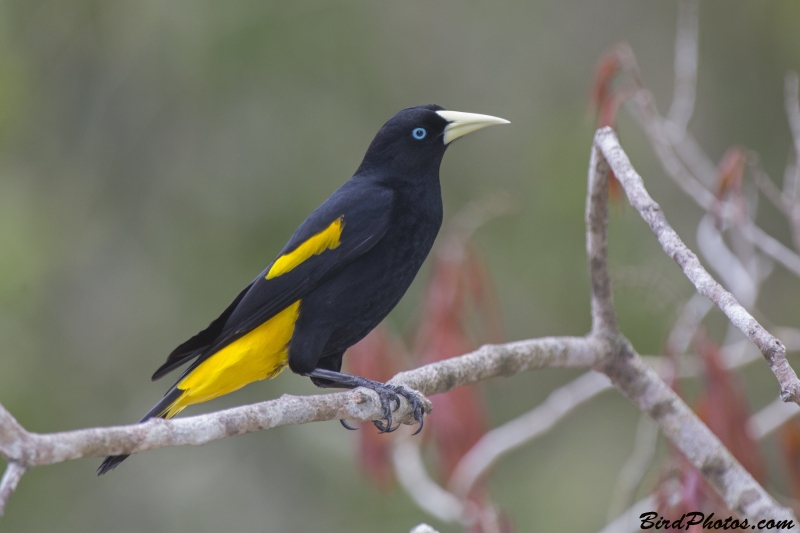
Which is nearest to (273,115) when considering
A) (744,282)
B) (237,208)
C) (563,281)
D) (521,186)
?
(237,208)

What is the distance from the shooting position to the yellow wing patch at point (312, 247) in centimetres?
310

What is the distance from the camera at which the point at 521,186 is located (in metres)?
6.88

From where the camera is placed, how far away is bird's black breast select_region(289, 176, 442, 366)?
3.03 metres

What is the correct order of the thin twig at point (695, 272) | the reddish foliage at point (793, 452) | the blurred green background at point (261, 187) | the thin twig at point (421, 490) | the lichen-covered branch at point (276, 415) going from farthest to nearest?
1. the blurred green background at point (261, 187)
2. the thin twig at point (421, 490)
3. the reddish foliage at point (793, 452)
4. the thin twig at point (695, 272)
5. the lichen-covered branch at point (276, 415)

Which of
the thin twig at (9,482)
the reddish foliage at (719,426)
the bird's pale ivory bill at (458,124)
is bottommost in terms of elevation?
the reddish foliage at (719,426)

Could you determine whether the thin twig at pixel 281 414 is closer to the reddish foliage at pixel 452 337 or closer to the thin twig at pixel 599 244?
the thin twig at pixel 599 244

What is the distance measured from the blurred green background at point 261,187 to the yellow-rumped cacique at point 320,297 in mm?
3009

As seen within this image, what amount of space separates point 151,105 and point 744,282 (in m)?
4.86

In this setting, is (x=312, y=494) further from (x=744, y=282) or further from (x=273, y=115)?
(x=744, y=282)

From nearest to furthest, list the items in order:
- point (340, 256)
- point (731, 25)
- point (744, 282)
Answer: point (340, 256), point (744, 282), point (731, 25)

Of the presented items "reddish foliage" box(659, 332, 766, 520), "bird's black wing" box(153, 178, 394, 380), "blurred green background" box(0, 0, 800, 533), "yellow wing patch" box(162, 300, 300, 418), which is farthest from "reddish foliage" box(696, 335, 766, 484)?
"blurred green background" box(0, 0, 800, 533)

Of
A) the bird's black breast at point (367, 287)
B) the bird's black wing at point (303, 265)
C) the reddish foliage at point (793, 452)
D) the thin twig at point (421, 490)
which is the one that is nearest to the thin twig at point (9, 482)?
the bird's black wing at point (303, 265)

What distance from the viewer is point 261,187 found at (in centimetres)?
660

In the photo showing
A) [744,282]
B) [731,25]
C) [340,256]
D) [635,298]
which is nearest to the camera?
[340,256]
